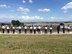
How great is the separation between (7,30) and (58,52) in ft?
85.1

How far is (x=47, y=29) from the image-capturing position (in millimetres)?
43656

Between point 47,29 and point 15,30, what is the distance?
6660mm

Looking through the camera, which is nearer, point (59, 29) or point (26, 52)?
point (26, 52)

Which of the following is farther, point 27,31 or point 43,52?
point 27,31

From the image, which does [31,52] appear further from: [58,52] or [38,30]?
[38,30]

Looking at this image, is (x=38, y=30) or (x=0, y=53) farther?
(x=38, y=30)

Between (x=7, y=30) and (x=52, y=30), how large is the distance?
9.28 metres

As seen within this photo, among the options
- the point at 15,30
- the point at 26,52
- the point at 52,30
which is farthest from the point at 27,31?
the point at 26,52

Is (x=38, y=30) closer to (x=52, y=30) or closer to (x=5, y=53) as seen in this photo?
(x=52, y=30)

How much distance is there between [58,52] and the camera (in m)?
18.2

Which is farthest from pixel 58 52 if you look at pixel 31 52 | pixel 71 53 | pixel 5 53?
pixel 5 53

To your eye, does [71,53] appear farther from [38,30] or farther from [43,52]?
[38,30]

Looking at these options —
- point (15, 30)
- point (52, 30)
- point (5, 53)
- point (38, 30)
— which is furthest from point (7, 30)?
point (5, 53)

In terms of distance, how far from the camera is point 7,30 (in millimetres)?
42938
